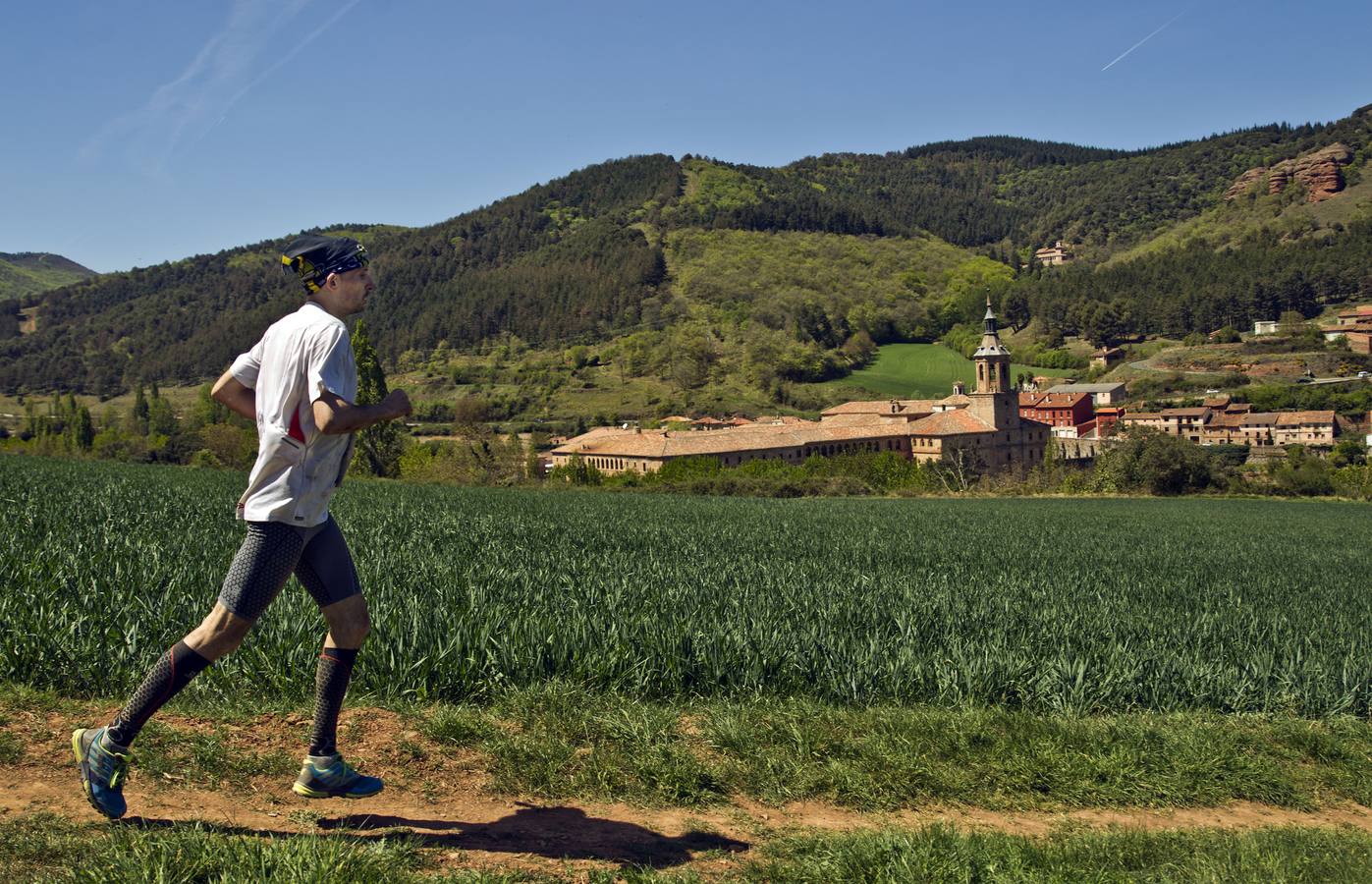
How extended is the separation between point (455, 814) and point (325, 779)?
576 mm

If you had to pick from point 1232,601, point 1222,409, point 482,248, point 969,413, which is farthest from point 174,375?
point 1232,601

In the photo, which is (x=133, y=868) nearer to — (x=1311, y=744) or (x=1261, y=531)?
(x=1311, y=744)

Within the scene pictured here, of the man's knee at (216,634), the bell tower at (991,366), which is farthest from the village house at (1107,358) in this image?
the man's knee at (216,634)

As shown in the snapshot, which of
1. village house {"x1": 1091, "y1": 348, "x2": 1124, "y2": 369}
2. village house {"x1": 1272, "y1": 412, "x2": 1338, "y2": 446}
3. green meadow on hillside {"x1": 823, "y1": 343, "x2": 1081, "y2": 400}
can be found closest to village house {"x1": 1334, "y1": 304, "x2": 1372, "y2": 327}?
village house {"x1": 1091, "y1": 348, "x2": 1124, "y2": 369}

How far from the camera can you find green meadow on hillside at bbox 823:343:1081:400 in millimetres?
132750

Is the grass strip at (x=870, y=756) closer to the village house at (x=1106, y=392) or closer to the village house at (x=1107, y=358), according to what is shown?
the village house at (x=1106, y=392)

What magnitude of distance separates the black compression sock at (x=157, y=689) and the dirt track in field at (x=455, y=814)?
0.37 metres

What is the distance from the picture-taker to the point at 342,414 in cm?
382

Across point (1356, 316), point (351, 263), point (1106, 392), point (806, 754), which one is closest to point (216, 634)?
point (351, 263)

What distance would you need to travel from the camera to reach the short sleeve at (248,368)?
407 centimetres

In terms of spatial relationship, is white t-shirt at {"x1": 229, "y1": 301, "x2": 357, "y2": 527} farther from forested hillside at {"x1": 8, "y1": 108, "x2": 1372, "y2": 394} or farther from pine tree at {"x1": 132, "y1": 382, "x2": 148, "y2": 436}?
forested hillside at {"x1": 8, "y1": 108, "x2": 1372, "y2": 394}

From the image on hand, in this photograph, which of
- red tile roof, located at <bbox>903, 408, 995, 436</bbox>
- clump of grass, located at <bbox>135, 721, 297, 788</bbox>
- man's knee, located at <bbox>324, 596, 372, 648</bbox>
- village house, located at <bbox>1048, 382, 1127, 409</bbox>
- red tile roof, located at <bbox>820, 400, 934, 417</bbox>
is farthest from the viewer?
village house, located at <bbox>1048, 382, 1127, 409</bbox>

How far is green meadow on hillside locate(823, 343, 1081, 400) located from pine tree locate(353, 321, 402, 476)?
258ft

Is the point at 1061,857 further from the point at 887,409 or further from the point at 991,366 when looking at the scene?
the point at 887,409
